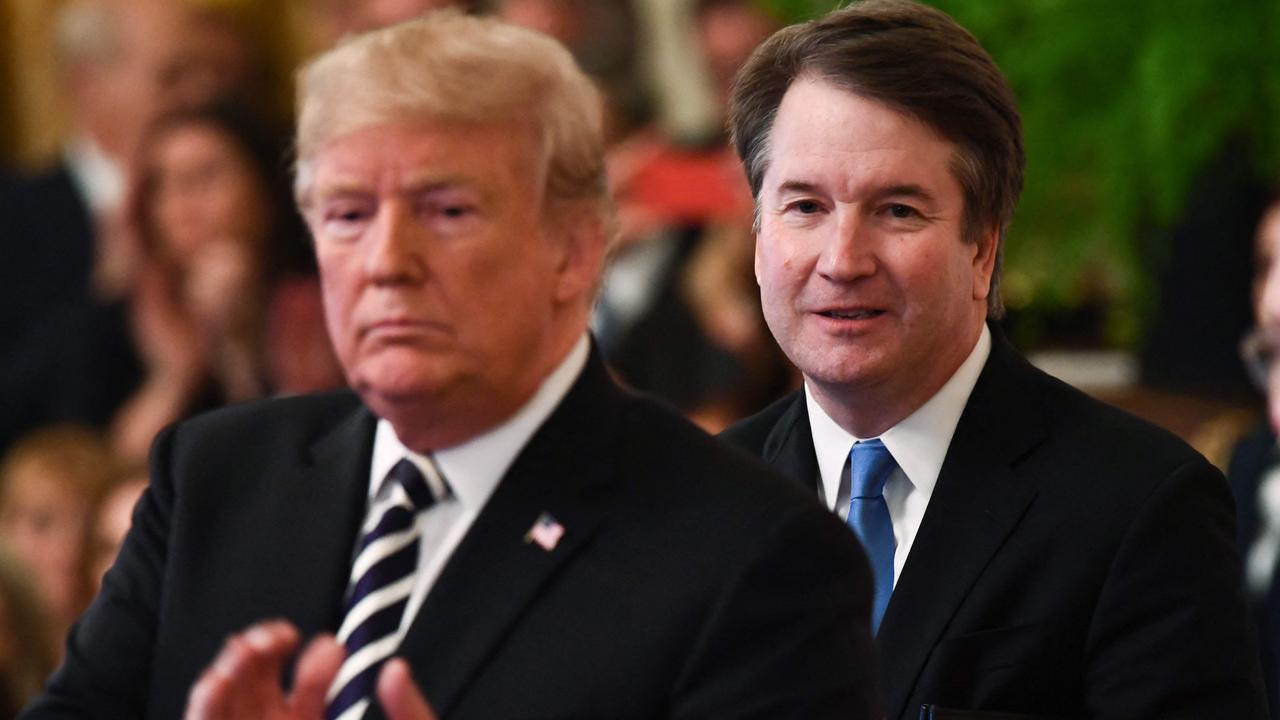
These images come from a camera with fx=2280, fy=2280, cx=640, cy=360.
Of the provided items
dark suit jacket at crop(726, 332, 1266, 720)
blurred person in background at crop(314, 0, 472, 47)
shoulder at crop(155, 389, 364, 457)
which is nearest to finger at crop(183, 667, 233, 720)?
shoulder at crop(155, 389, 364, 457)

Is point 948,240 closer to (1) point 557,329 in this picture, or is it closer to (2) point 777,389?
(1) point 557,329

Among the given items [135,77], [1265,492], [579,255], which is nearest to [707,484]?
[579,255]

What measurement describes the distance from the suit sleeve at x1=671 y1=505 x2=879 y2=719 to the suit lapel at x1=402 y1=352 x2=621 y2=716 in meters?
0.22

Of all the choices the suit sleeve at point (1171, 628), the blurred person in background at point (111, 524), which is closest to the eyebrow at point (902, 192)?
the suit sleeve at point (1171, 628)

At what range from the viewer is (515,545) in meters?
2.61

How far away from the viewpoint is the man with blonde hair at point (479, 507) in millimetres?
2477

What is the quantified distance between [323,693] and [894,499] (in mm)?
952

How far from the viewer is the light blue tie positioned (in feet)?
9.75

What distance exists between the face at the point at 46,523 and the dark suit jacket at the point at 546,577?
130 inches

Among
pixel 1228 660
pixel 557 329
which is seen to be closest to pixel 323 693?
pixel 557 329

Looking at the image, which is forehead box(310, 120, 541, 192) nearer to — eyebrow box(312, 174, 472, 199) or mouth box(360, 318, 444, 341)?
eyebrow box(312, 174, 472, 199)

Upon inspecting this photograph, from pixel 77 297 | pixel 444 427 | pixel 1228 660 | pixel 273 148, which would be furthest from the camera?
pixel 77 297

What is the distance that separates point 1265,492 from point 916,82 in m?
2.02

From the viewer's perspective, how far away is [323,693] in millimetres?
2354
